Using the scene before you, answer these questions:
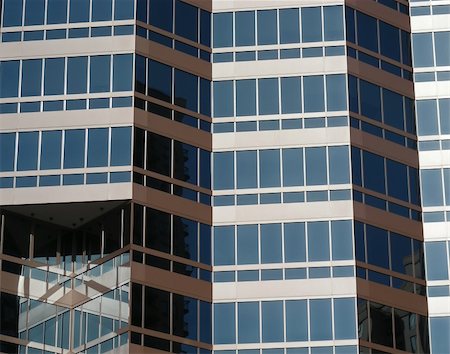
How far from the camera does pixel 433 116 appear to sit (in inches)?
2121

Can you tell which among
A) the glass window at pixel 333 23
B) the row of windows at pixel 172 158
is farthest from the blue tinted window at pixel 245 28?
the row of windows at pixel 172 158

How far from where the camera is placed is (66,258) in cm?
5097

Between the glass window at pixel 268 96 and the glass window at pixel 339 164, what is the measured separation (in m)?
3.12

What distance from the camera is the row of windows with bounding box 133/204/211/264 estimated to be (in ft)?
159

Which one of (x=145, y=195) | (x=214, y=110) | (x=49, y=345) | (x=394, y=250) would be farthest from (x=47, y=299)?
(x=394, y=250)

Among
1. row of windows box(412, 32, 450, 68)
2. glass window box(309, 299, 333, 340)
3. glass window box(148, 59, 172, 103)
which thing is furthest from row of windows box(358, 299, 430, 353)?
row of windows box(412, 32, 450, 68)

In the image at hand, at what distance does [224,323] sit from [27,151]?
1050 cm

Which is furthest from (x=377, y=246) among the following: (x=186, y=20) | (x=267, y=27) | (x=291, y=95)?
(x=186, y=20)

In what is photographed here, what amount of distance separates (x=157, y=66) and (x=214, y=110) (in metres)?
3.21

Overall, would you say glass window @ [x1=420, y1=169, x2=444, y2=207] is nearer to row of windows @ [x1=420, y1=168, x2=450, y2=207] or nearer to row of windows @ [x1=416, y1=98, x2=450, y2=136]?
row of windows @ [x1=420, y1=168, x2=450, y2=207]

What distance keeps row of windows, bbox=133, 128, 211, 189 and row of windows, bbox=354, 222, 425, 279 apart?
674 centimetres

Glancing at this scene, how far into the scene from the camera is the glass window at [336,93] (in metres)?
51.7

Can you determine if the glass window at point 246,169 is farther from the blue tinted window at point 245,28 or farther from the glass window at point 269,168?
the blue tinted window at point 245,28

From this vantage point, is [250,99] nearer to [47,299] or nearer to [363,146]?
[363,146]
